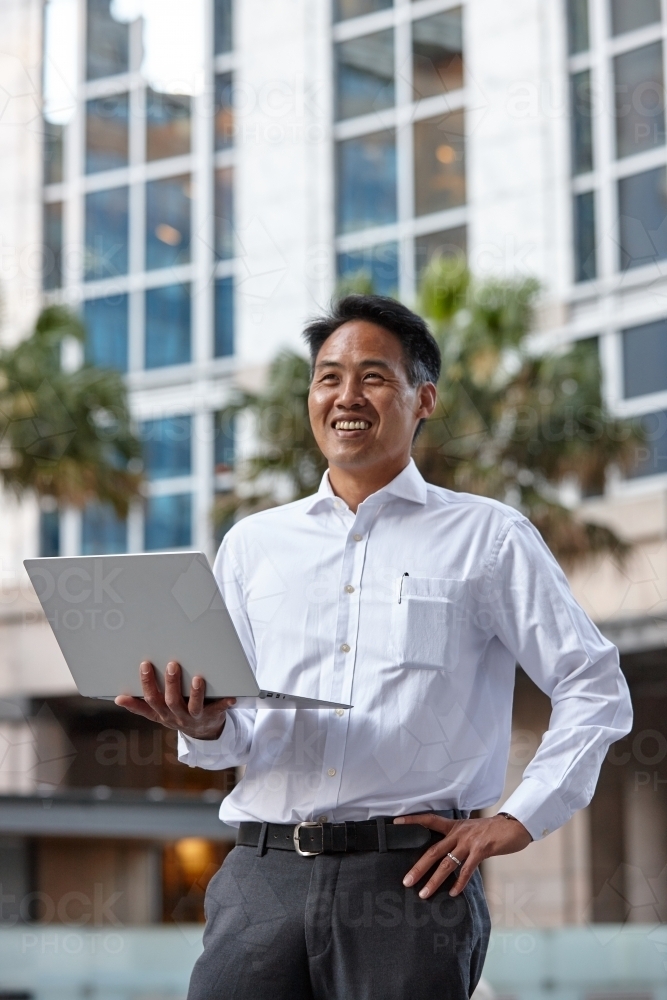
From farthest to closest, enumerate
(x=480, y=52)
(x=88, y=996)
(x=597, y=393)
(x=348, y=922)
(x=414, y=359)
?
(x=480, y=52)
(x=597, y=393)
(x=88, y=996)
(x=414, y=359)
(x=348, y=922)

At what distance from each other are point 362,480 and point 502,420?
8.14 m

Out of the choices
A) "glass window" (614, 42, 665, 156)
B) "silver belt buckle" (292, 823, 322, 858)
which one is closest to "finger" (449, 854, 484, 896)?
"silver belt buckle" (292, 823, 322, 858)

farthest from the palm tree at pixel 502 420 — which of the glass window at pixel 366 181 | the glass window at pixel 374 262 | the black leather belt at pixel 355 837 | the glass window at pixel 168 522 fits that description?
the black leather belt at pixel 355 837

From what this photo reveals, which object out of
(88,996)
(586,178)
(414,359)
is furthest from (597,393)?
(414,359)

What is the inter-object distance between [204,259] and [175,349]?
0.99m

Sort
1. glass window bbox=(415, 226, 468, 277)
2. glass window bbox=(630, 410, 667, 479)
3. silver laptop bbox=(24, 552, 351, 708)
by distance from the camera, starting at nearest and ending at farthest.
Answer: silver laptop bbox=(24, 552, 351, 708) < glass window bbox=(630, 410, 667, 479) < glass window bbox=(415, 226, 468, 277)

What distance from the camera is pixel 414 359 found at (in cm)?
184

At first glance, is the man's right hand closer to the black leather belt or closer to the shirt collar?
the black leather belt

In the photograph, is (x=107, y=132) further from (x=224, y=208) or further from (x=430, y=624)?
(x=430, y=624)

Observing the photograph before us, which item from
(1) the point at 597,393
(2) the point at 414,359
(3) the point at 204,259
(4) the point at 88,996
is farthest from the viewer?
(3) the point at 204,259

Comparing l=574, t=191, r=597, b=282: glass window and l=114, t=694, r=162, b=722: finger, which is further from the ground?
l=574, t=191, r=597, b=282: glass window

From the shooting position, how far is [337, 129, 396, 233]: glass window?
12.8 m

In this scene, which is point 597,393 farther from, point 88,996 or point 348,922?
point 348,922

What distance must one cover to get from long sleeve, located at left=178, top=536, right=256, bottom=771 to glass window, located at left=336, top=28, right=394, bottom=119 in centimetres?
1186
